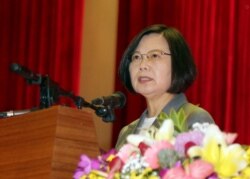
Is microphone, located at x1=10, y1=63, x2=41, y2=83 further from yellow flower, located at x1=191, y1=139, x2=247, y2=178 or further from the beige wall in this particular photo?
the beige wall

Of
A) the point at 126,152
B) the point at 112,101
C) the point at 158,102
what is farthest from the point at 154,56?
the point at 126,152

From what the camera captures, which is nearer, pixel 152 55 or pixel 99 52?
pixel 152 55

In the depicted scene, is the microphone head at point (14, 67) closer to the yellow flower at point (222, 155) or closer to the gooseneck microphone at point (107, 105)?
the gooseneck microphone at point (107, 105)

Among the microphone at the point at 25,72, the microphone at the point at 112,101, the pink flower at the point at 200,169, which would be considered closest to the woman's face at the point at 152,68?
the microphone at the point at 112,101

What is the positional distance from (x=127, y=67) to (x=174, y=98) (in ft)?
0.89

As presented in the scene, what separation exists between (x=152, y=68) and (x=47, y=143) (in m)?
0.65

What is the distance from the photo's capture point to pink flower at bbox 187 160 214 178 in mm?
989

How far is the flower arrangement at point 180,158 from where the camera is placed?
101cm

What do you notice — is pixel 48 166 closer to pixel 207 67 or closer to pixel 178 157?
pixel 178 157

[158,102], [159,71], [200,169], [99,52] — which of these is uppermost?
[99,52]

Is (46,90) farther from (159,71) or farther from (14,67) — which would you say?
(159,71)

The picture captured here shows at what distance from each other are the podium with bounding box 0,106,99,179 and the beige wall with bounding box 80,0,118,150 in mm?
3017

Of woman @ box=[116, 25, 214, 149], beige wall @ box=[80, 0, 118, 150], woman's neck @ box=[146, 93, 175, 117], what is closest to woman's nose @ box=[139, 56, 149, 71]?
woman @ box=[116, 25, 214, 149]

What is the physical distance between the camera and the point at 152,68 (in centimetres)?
201
